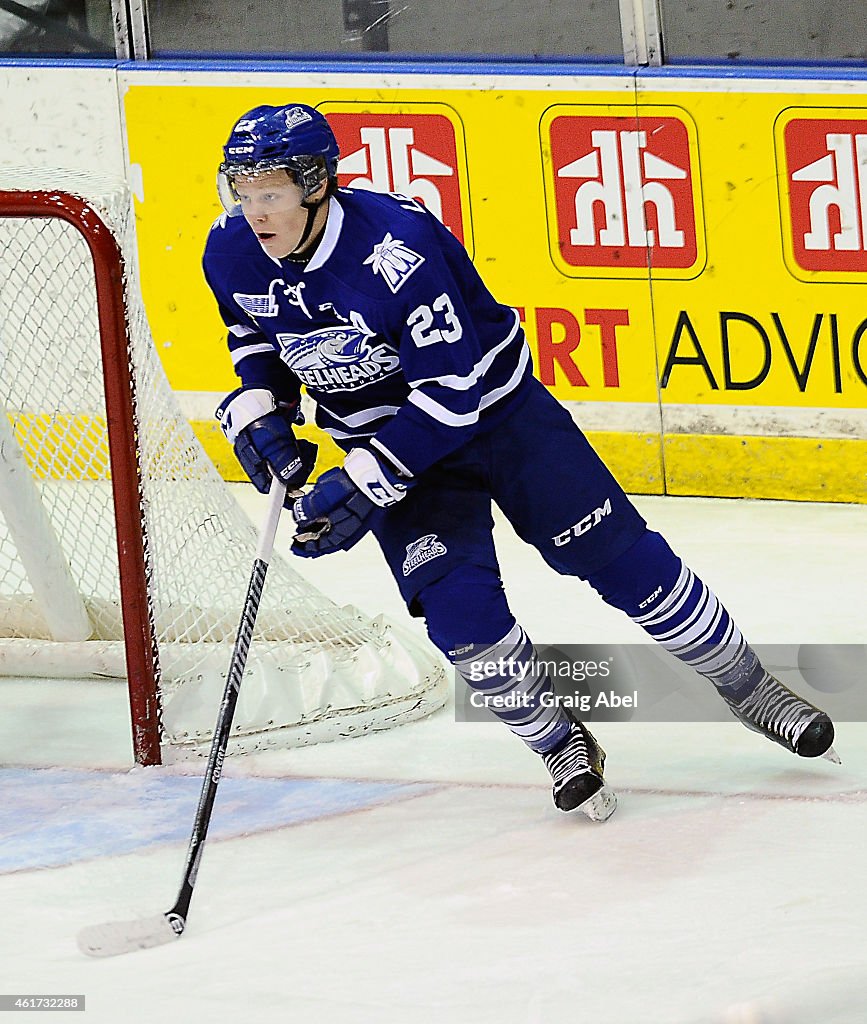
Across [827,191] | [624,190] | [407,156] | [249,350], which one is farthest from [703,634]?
[407,156]

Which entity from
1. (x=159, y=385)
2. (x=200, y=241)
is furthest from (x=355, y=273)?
(x=200, y=241)

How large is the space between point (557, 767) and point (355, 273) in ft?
2.82

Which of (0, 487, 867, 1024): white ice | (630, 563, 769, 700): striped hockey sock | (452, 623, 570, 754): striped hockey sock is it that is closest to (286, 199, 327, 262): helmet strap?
(452, 623, 570, 754): striped hockey sock

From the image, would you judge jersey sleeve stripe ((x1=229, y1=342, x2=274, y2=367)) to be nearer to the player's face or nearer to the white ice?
the player's face

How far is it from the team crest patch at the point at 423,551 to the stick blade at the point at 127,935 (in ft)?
2.12

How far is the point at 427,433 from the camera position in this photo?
2.58m

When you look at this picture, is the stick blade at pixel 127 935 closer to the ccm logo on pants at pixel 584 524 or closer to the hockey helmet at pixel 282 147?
the ccm logo on pants at pixel 584 524

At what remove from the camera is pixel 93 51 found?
487 centimetres

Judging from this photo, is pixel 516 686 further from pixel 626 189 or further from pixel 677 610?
pixel 626 189

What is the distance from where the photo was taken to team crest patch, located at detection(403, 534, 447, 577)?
2.70 metres

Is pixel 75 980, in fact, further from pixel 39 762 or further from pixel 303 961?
pixel 39 762

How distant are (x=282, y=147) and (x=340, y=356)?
335 millimetres

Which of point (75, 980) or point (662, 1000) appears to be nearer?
point (662, 1000)

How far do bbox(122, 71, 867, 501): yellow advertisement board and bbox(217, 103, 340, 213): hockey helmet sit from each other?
1899mm
